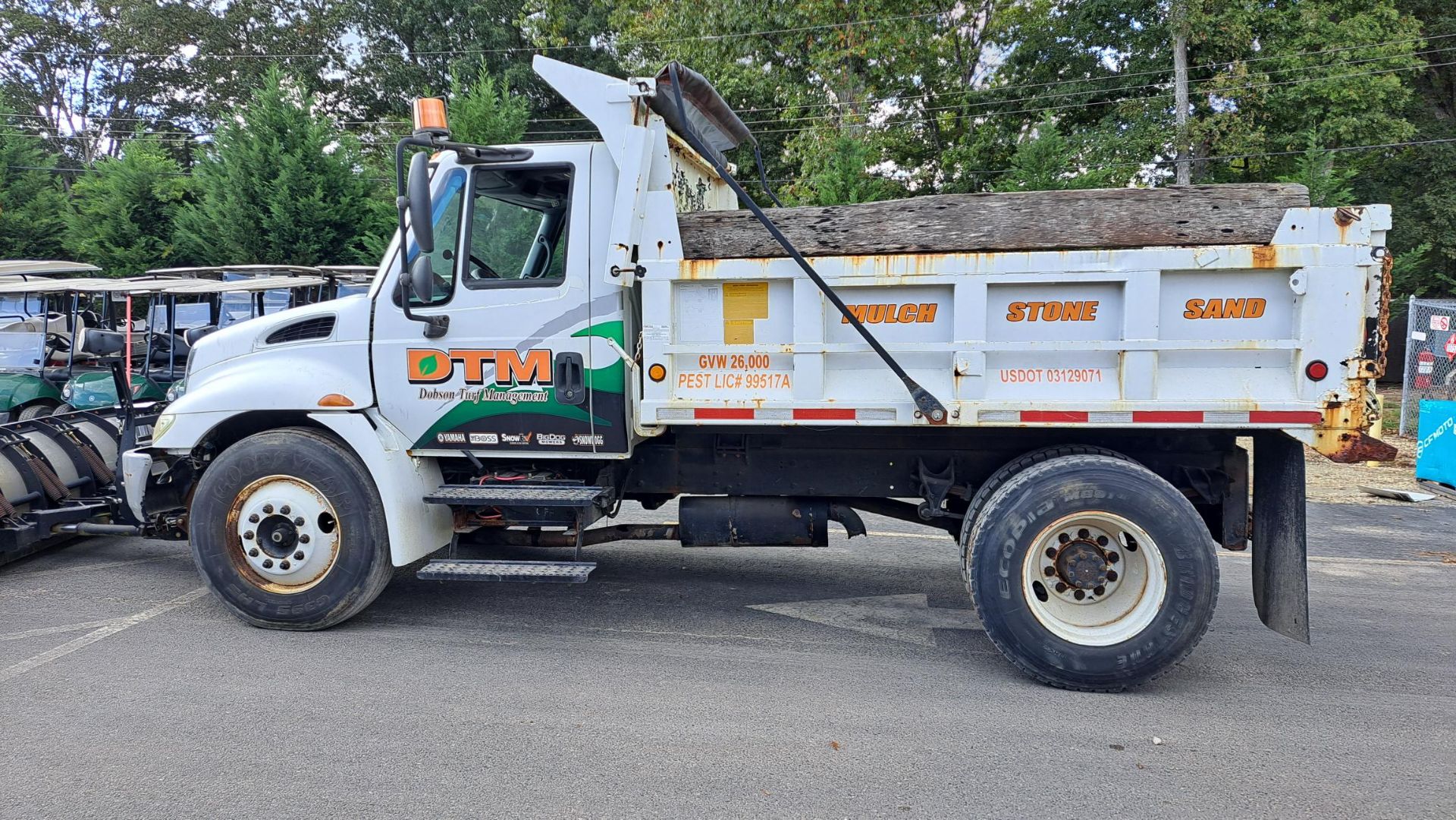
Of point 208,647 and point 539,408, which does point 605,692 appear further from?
point 208,647

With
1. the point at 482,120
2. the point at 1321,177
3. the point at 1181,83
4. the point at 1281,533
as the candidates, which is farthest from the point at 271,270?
the point at 1181,83

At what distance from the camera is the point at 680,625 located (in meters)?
5.41

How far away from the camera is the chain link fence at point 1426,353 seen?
13.4m

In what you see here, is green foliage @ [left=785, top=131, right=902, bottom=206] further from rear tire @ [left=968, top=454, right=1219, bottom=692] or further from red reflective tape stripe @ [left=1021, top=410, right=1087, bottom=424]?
rear tire @ [left=968, top=454, right=1219, bottom=692]

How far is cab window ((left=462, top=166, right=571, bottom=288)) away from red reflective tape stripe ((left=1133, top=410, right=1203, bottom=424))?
305cm

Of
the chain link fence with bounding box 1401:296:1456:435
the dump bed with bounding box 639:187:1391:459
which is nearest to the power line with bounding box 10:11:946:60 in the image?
the chain link fence with bounding box 1401:296:1456:435

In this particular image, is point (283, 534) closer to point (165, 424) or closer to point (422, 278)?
point (165, 424)

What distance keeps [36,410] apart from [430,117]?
874 centimetres

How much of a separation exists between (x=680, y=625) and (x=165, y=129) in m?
39.5

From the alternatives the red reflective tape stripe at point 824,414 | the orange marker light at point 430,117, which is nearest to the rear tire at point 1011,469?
the red reflective tape stripe at point 824,414

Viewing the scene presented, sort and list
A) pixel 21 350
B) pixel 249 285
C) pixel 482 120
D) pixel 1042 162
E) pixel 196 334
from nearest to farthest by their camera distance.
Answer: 1. pixel 249 285
2. pixel 196 334
3. pixel 21 350
4. pixel 1042 162
5. pixel 482 120

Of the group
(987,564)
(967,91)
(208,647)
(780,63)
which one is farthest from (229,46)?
(987,564)

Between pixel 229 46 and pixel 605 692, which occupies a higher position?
pixel 229 46

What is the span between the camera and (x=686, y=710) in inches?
168
